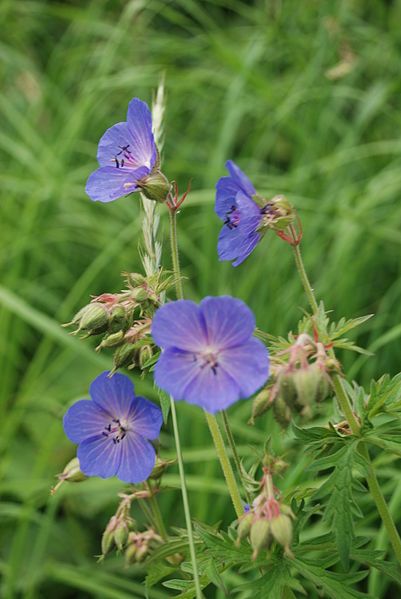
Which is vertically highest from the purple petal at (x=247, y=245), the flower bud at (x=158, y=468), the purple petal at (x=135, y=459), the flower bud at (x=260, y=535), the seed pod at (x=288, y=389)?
the purple petal at (x=247, y=245)

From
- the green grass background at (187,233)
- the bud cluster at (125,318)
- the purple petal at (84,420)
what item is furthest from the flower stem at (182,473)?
the green grass background at (187,233)

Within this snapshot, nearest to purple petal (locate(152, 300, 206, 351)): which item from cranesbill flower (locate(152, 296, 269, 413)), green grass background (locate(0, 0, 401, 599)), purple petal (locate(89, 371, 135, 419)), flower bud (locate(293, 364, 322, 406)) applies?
cranesbill flower (locate(152, 296, 269, 413))

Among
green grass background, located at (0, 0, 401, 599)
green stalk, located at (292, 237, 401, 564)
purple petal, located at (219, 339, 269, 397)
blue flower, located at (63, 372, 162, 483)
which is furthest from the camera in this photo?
green grass background, located at (0, 0, 401, 599)

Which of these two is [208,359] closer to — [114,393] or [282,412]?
[282,412]

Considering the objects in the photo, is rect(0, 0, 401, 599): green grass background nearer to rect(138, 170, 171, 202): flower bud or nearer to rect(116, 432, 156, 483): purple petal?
rect(116, 432, 156, 483): purple petal

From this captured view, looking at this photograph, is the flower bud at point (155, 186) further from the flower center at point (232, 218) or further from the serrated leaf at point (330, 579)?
the serrated leaf at point (330, 579)

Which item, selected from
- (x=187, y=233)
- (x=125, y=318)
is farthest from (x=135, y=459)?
(x=187, y=233)

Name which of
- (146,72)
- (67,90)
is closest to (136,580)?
(146,72)
